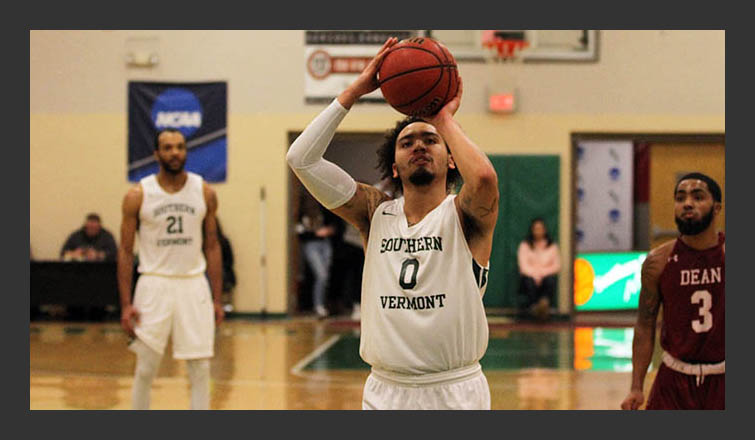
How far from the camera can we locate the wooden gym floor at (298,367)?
7.09 meters

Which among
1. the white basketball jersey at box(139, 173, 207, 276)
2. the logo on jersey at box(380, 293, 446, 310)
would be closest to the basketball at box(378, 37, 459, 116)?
the logo on jersey at box(380, 293, 446, 310)

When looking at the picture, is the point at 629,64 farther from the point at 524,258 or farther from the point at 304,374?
the point at 304,374

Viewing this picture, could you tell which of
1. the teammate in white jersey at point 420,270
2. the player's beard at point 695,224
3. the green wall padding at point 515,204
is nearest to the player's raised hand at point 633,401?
the player's beard at point 695,224

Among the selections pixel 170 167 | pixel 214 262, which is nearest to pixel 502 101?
pixel 214 262

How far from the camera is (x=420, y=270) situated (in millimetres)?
3328

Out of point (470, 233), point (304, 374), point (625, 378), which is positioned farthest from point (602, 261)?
point (470, 233)

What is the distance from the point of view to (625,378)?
8.22 m

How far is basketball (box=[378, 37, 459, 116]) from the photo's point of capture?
3.28 meters

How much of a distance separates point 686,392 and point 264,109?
9.18m

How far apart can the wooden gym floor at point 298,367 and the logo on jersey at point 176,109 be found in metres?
2.95

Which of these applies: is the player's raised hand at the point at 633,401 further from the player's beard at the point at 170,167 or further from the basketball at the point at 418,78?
the player's beard at the point at 170,167

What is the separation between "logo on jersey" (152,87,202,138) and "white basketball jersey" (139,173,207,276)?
275 inches

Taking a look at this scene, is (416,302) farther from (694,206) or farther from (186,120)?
(186,120)

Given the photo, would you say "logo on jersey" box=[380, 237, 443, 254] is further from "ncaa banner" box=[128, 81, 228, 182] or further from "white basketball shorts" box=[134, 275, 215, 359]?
"ncaa banner" box=[128, 81, 228, 182]
